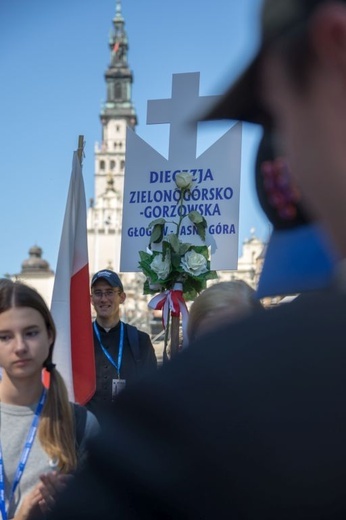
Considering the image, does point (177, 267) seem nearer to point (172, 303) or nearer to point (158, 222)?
point (172, 303)

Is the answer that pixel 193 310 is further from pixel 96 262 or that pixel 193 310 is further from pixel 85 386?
pixel 96 262

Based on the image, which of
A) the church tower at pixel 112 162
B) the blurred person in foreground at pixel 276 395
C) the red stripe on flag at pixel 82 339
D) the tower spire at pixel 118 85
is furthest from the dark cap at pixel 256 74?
the tower spire at pixel 118 85

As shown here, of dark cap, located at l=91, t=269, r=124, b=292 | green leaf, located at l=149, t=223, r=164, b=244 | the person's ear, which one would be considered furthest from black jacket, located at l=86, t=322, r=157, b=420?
the person's ear

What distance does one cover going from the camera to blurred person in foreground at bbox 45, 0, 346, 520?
64cm

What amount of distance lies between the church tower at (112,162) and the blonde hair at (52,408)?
7829cm

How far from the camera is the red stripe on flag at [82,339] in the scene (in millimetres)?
5223

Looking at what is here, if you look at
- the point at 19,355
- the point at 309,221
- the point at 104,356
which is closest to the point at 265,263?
the point at 309,221

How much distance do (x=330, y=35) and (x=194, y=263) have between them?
550 cm

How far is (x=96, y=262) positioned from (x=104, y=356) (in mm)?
79085

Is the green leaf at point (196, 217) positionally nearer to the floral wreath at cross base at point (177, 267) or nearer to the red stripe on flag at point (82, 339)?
the floral wreath at cross base at point (177, 267)

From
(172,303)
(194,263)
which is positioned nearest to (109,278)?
(172,303)

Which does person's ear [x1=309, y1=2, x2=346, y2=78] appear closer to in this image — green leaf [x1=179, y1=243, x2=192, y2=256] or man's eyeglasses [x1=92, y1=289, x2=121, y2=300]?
green leaf [x1=179, y1=243, x2=192, y2=256]

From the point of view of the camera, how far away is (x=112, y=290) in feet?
20.9

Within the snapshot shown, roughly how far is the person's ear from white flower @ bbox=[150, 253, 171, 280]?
5551 millimetres
